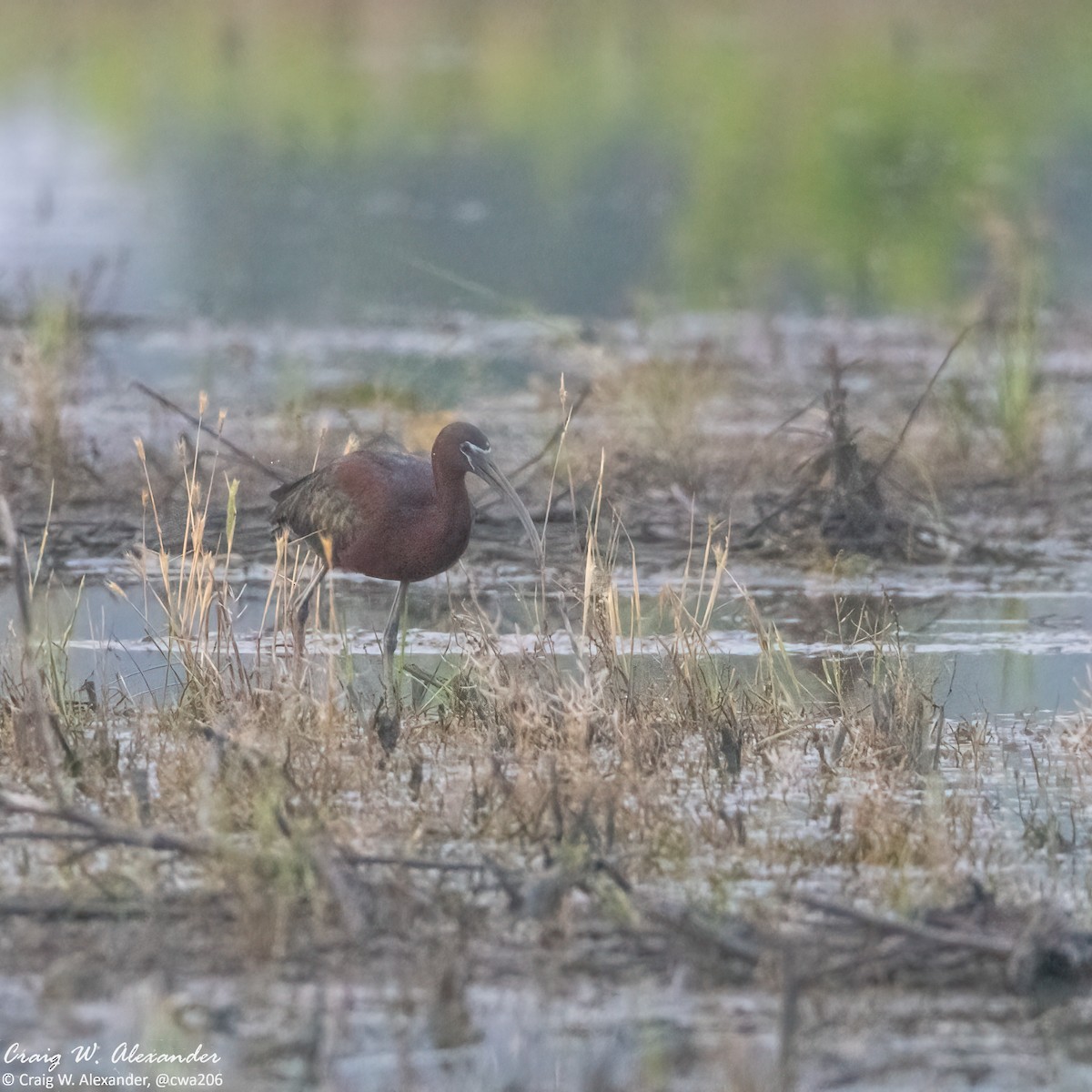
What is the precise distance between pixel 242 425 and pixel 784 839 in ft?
18.2

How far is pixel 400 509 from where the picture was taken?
6.03 metres

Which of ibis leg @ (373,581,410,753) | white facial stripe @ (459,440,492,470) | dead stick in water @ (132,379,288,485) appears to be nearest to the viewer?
ibis leg @ (373,581,410,753)

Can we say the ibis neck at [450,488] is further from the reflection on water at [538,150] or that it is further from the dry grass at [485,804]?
the reflection on water at [538,150]

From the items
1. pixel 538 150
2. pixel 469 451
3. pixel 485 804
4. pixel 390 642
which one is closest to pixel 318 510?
pixel 390 642

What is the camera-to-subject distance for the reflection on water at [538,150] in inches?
651

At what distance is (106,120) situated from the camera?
22781mm

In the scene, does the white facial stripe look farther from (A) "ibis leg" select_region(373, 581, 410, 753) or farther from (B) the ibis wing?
(A) "ibis leg" select_region(373, 581, 410, 753)

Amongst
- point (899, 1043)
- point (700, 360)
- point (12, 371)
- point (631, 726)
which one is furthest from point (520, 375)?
point (899, 1043)

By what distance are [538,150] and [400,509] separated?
51.5ft

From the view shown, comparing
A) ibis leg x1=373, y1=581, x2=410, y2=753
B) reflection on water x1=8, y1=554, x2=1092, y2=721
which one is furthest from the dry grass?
reflection on water x1=8, y1=554, x2=1092, y2=721

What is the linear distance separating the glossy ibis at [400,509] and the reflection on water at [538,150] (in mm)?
8233

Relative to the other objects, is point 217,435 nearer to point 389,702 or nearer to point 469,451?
point 469,451

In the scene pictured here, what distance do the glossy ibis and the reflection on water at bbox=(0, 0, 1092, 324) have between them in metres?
8.23

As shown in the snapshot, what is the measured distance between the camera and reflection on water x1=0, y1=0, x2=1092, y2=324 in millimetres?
16547
